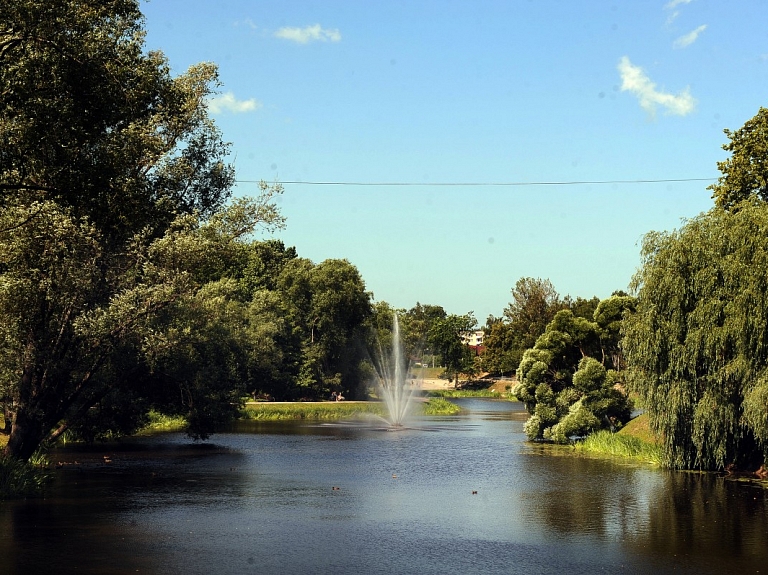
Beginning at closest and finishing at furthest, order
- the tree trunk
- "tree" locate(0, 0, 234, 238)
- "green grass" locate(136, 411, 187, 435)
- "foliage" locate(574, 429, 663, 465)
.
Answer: "tree" locate(0, 0, 234, 238) < the tree trunk < "foliage" locate(574, 429, 663, 465) < "green grass" locate(136, 411, 187, 435)

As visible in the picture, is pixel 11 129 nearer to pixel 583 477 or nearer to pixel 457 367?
pixel 583 477

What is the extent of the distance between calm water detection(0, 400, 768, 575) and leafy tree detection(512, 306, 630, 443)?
554 centimetres

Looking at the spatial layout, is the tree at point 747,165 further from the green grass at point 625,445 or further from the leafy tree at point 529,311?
the leafy tree at point 529,311

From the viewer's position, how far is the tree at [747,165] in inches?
1647

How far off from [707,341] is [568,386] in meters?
19.8

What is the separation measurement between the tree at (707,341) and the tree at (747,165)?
24.1 ft

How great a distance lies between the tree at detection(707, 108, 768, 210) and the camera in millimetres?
41844

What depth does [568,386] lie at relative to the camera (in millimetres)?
51562

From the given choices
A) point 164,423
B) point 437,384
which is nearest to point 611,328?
point 164,423

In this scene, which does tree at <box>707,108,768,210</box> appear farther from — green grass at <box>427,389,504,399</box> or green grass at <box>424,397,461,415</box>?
green grass at <box>427,389,504,399</box>

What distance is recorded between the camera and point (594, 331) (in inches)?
2035

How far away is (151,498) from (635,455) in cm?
2329

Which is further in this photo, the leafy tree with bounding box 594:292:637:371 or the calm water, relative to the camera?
the leafy tree with bounding box 594:292:637:371

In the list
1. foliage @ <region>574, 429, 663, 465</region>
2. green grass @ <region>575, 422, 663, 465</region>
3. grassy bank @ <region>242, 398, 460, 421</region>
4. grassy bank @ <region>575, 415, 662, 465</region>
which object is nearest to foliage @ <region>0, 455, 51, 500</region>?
foliage @ <region>574, 429, 663, 465</region>
